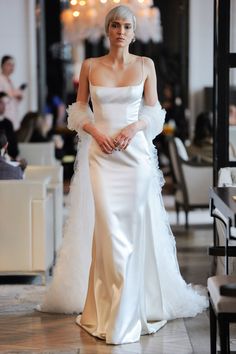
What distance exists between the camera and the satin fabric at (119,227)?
5.35 m

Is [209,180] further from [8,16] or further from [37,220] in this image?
[8,16]

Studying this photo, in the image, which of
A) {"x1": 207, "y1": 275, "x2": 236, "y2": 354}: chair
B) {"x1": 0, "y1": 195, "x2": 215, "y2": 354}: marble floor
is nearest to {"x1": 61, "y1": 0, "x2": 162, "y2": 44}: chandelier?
{"x1": 0, "y1": 195, "x2": 215, "y2": 354}: marble floor

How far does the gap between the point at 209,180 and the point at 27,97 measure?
5.88m

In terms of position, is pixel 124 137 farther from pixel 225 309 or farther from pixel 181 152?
pixel 181 152

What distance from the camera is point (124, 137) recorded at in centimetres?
538

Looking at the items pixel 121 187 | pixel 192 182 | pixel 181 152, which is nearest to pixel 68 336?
pixel 121 187

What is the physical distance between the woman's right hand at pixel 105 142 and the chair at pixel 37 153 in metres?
6.07

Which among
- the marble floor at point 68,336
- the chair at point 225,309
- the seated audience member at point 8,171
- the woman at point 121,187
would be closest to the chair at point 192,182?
the seated audience member at point 8,171

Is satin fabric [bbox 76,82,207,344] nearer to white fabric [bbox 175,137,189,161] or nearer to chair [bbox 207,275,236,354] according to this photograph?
chair [bbox 207,275,236,354]

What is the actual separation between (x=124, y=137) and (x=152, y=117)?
33 cm

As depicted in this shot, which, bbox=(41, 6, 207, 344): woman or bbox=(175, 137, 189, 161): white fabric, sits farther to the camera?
bbox=(175, 137, 189, 161): white fabric

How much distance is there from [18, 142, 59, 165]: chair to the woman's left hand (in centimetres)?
608

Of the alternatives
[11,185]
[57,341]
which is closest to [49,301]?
[57,341]

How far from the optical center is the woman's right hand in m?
5.39
